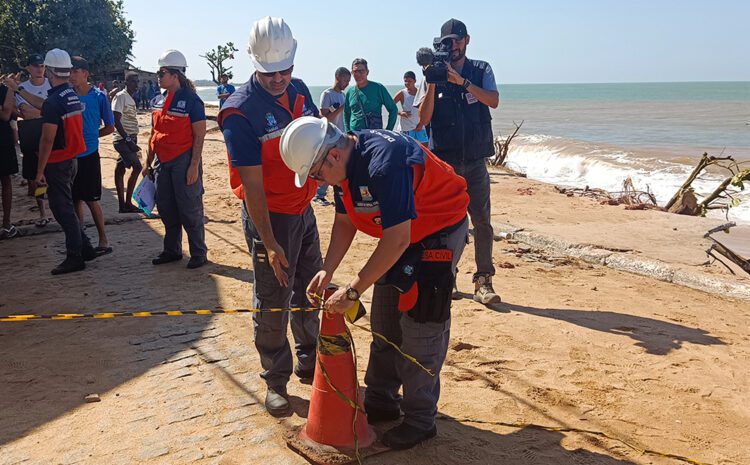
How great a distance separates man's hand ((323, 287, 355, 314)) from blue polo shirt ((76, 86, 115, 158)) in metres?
4.56

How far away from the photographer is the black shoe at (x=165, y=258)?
673 centimetres

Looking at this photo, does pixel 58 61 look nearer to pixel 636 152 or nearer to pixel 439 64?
pixel 439 64

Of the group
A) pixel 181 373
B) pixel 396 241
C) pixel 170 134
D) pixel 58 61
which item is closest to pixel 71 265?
pixel 170 134

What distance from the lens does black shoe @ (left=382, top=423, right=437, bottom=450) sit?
3.29 meters

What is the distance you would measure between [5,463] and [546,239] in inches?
229

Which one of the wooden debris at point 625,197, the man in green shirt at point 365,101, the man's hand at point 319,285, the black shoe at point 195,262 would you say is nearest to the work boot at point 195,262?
the black shoe at point 195,262

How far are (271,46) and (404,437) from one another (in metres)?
2.13

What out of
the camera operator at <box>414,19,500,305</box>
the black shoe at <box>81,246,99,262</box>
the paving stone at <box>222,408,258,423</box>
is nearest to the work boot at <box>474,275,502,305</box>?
the camera operator at <box>414,19,500,305</box>

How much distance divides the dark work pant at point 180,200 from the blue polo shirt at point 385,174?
12.6 ft

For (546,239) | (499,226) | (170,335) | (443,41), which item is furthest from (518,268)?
(170,335)

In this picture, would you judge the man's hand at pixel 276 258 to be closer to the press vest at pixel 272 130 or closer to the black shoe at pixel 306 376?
the press vest at pixel 272 130

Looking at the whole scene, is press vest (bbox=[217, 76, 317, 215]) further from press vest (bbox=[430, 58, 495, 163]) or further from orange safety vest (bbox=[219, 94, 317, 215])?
press vest (bbox=[430, 58, 495, 163])

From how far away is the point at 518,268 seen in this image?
22.1 feet

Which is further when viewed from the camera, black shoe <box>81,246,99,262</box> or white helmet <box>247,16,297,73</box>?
black shoe <box>81,246,99,262</box>
